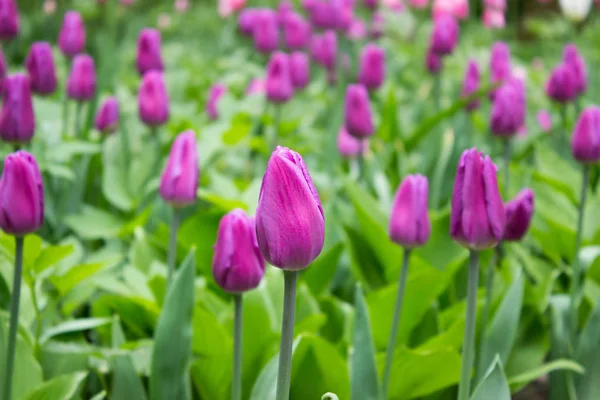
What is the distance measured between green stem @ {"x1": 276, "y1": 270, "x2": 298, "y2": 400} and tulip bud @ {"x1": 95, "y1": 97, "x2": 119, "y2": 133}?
51.4 inches

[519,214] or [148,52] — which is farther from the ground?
[148,52]

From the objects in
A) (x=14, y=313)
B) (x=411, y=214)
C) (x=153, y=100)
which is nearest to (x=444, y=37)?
(x=153, y=100)

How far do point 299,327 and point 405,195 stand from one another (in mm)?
331

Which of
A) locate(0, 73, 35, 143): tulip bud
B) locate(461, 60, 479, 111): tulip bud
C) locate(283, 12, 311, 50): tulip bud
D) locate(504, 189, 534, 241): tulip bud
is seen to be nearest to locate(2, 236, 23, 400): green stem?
locate(0, 73, 35, 143): tulip bud

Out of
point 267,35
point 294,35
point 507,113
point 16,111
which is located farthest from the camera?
point 294,35

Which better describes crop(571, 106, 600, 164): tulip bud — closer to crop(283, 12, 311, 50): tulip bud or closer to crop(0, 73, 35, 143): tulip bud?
crop(0, 73, 35, 143): tulip bud

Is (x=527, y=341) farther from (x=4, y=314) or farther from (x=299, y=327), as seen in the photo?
(x=4, y=314)

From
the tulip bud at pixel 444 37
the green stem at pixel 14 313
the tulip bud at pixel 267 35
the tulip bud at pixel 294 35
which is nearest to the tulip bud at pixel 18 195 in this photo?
the green stem at pixel 14 313

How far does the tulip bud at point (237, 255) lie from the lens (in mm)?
995

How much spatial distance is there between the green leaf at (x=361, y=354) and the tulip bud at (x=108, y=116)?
109cm

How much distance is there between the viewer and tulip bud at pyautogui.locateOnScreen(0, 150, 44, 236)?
3.19 ft

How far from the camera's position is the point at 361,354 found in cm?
112

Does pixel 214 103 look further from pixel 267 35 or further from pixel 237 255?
pixel 237 255

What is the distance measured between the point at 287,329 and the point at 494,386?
335 millimetres
